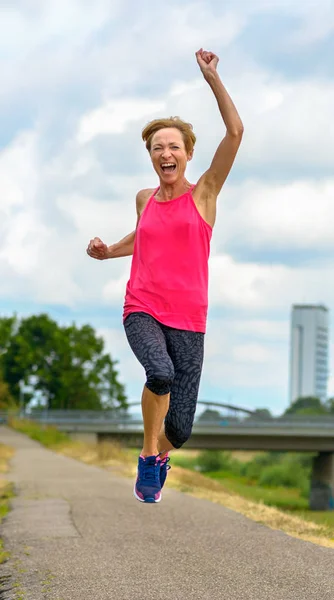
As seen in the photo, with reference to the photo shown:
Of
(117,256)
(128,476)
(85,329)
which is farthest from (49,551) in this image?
(85,329)

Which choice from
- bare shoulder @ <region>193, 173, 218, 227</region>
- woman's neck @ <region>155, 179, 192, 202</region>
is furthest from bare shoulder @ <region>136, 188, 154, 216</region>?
bare shoulder @ <region>193, 173, 218, 227</region>

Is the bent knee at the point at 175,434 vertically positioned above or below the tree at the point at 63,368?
below

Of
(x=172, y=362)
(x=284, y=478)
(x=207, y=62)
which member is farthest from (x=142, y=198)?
(x=284, y=478)

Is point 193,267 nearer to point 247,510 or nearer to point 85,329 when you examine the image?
point 247,510

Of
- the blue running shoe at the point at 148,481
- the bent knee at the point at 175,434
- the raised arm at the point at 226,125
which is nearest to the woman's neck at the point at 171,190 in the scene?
the raised arm at the point at 226,125

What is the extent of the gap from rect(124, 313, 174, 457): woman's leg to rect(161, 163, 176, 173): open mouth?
0.97m

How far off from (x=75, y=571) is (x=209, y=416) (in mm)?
56286

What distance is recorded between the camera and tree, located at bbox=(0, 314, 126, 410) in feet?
272

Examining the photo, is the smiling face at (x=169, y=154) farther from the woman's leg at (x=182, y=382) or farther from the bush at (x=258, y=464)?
the bush at (x=258, y=464)

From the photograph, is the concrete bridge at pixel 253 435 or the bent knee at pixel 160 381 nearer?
the bent knee at pixel 160 381

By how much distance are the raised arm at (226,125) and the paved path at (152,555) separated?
8.81 feet

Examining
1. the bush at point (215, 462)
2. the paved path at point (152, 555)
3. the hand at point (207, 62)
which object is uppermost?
the bush at point (215, 462)

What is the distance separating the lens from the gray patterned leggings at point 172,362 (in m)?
6.22

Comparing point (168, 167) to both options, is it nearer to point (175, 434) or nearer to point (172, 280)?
point (172, 280)
